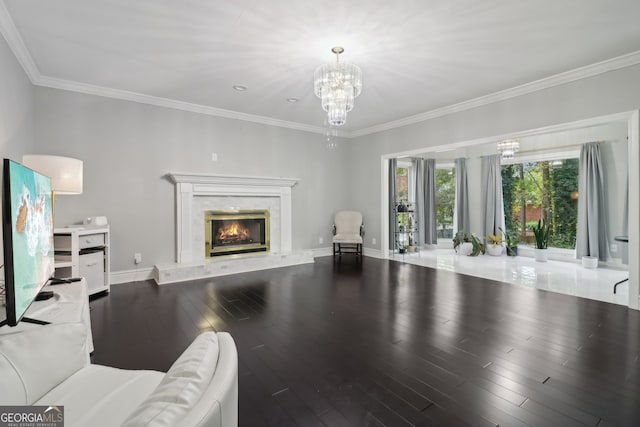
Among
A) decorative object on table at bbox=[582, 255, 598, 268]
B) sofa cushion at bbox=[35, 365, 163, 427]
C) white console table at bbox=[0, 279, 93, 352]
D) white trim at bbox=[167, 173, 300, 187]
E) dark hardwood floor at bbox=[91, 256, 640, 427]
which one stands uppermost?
white trim at bbox=[167, 173, 300, 187]

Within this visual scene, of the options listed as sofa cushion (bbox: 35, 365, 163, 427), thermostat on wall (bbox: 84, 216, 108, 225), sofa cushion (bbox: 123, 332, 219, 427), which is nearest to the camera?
sofa cushion (bbox: 123, 332, 219, 427)

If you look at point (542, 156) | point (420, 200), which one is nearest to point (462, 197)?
point (420, 200)

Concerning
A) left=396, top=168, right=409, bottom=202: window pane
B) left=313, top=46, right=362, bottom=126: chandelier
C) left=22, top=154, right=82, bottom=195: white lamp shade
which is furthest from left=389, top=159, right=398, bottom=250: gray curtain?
left=22, top=154, right=82, bottom=195: white lamp shade

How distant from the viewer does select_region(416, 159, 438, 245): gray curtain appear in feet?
26.2

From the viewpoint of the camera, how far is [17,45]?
116 inches

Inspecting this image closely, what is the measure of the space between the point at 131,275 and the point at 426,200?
6.73 m

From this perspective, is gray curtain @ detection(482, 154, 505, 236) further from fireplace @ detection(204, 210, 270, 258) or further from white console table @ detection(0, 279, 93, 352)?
white console table @ detection(0, 279, 93, 352)

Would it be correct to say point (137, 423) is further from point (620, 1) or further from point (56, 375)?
point (620, 1)

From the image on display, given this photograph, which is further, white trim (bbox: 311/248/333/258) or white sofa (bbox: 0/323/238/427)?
Result: white trim (bbox: 311/248/333/258)

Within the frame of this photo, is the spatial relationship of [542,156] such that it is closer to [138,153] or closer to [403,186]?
[403,186]

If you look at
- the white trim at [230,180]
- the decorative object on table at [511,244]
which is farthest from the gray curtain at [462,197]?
the white trim at [230,180]

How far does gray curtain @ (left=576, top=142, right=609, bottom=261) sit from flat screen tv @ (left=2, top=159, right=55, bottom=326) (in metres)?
7.64

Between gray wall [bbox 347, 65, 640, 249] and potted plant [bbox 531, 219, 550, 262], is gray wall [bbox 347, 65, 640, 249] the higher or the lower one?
the higher one

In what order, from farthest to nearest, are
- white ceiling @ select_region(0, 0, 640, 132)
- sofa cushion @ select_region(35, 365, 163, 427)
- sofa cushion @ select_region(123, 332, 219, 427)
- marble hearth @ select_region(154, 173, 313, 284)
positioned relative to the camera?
marble hearth @ select_region(154, 173, 313, 284), white ceiling @ select_region(0, 0, 640, 132), sofa cushion @ select_region(35, 365, 163, 427), sofa cushion @ select_region(123, 332, 219, 427)
